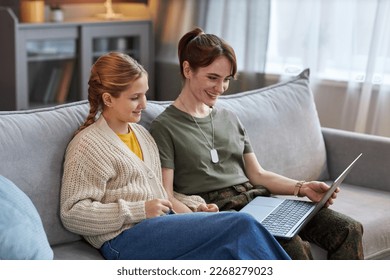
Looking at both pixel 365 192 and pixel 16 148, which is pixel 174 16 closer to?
pixel 365 192

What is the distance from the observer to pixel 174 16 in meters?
4.99

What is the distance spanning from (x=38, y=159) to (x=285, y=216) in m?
0.74

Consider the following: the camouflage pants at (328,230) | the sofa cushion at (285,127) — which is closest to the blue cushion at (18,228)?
the camouflage pants at (328,230)

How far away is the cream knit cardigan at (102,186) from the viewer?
2188 mm

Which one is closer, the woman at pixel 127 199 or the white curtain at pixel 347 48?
the woman at pixel 127 199

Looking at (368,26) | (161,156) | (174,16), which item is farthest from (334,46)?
(161,156)

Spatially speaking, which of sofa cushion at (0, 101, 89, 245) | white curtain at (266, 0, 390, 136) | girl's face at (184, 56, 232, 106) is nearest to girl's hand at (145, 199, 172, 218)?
sofa cushion at (0, 101, 89, 245)

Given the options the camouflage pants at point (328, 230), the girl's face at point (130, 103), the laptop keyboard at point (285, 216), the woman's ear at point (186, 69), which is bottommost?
the camouflage pants at point (328, 230)

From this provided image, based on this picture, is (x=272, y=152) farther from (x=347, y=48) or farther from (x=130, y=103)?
(x=347, y=48)

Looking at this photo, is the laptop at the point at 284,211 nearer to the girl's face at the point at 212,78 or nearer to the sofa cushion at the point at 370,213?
the sofa cushion at the point at 370,213

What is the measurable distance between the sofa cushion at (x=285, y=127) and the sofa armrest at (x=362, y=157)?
5cm

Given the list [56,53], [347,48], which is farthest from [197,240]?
[56,53]

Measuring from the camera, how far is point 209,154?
8.28 feet

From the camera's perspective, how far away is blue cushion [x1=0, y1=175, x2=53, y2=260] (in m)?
1.85
